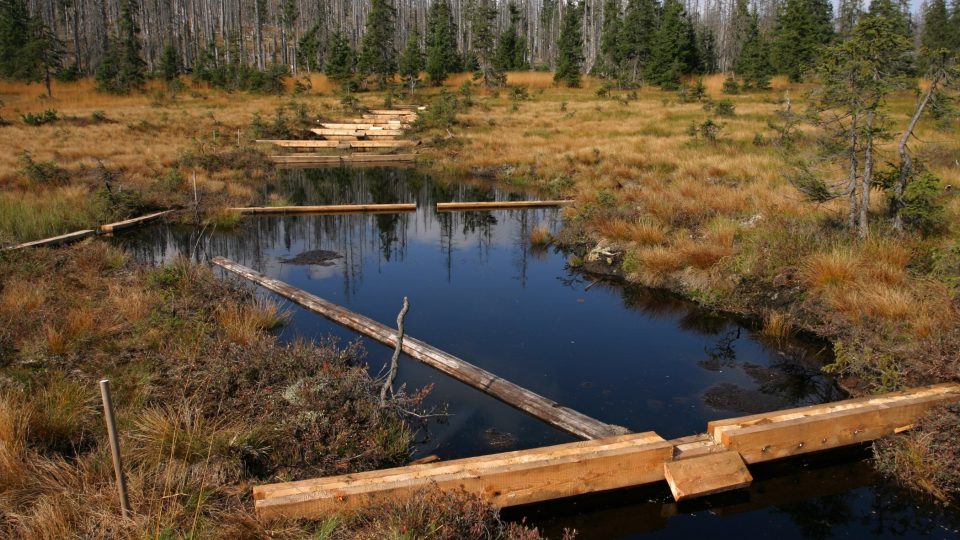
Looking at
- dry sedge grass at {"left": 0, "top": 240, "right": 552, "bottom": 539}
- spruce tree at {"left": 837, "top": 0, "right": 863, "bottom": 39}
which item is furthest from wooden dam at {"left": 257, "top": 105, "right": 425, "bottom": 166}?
spruce tree at {"left": 837, "top": 0, "right": 863, "bottom": 39}

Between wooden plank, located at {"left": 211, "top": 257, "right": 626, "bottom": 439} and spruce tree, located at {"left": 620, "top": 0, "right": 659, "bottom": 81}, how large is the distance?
47719 millimetres

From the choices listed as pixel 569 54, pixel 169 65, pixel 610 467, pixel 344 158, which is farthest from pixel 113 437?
pixel 569 54

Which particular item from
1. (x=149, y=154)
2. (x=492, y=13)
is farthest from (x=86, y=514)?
(x=492, y=13)

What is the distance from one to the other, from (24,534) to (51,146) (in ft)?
82.8

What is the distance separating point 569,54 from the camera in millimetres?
58094

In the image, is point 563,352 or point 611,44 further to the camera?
point 611,44

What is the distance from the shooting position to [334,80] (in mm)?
55000

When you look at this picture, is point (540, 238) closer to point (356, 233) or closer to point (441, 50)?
point (356, 233)

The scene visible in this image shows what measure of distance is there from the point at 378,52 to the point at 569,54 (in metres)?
16.6

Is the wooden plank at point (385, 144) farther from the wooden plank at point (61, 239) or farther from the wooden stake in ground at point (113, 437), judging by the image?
the wooden stake in ground at point (113, 437)

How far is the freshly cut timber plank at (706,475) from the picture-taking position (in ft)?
17.7

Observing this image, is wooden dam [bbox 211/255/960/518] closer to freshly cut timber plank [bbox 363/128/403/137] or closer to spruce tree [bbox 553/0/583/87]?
freshly cut timber plank [bbox 363/128/403/137]

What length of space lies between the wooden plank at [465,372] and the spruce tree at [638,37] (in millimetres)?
47719

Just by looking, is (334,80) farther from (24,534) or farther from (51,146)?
(24,534)
